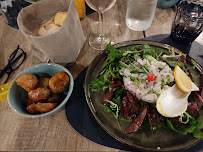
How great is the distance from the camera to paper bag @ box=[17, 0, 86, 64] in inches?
33.0

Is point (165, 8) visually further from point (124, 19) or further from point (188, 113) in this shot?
point (188, 113)

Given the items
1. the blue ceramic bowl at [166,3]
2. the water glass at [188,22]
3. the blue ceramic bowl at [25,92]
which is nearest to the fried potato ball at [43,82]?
the blue ceramic bowl at [25,92]

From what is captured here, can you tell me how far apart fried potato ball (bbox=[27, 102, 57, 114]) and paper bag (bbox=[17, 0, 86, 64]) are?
11.3 inches

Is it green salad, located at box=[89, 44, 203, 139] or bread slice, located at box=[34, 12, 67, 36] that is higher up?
bread slice, located at box=[34, 12, 67, 36]

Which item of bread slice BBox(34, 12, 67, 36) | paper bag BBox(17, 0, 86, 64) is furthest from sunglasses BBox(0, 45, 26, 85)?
bread slice BBox(34, 12, 67, 36)

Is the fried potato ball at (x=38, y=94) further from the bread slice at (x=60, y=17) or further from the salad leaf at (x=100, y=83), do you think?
the bread slice at (x=60, y=17)

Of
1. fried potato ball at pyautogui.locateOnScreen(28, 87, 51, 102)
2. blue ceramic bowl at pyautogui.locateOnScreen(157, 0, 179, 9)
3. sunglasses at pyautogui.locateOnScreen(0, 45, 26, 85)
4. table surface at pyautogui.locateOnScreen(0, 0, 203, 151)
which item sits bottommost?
table surface at pyautogui.locateOnScreen(0, 0, 203, 151)

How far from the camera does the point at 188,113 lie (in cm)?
77

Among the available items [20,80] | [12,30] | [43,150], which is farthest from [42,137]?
[12,30]

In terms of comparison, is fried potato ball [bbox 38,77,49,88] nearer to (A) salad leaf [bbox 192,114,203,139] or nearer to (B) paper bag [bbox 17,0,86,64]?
(B) paper bag [bbox 17,0,86,64]

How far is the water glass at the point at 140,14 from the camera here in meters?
1.15

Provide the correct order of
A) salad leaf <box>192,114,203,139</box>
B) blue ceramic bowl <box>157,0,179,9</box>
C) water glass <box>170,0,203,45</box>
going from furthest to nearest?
1. blue ceramic bowl <box>157,0,179,9</box>
2. water glass <box>170,0,203,45</box>
3. salad leaf <box>192,114,203,139</box>

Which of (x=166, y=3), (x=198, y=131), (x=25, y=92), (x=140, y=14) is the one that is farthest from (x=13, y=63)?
(x=166, y=3)

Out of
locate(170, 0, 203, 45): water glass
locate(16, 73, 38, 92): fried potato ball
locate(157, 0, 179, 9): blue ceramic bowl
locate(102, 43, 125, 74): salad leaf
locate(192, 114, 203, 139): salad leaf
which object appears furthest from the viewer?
locate(157, 0, 179, 9): blue ceramic bowl
